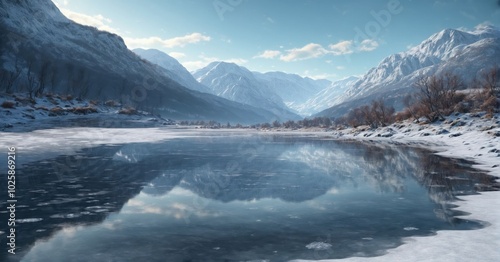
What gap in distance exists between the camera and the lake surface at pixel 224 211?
26.5 feet

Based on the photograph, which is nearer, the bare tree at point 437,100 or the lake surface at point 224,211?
the lake surface at point 224,211

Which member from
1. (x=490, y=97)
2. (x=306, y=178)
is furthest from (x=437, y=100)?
(x=306, y=178)

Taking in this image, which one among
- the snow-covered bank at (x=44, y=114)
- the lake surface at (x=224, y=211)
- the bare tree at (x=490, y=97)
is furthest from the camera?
the bare tree at (x=490, y=97)

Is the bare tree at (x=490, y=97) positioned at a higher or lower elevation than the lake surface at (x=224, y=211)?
higher

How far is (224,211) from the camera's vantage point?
1190cm

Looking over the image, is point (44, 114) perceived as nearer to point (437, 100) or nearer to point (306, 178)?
point (306, 178)

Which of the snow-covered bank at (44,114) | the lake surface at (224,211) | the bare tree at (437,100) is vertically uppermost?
the bare tree at (437,100)

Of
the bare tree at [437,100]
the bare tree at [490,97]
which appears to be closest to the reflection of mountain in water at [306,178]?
the bare tree at [490,97]

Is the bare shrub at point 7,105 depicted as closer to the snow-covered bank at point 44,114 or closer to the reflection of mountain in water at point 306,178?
the snow-covered bank at point 44,114

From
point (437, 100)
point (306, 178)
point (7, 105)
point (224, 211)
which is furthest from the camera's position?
point (437, 100)

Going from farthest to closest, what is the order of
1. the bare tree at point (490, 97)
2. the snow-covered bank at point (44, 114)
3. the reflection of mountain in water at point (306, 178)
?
the bare tree at point (490, 97)
the snow-covered bank at point (44, 114)
the reflection of mountain in water at point (306, 178)

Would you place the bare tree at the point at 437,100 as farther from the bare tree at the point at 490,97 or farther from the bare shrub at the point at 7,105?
the bare shrub at the point at 7,105

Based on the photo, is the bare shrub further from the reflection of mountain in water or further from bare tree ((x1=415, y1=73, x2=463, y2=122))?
bare tree ((x1=415, y1=73, x2=463, y2=122))

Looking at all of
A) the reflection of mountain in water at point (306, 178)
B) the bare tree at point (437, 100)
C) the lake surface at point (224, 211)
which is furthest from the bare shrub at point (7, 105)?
the bare tree at point (437, 100)
